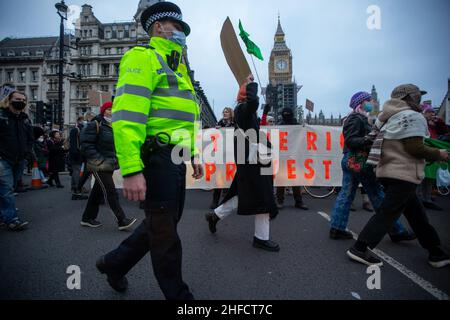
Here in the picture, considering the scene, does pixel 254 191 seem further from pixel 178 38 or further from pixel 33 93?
pixel 33 93

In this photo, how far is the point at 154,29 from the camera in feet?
5.97

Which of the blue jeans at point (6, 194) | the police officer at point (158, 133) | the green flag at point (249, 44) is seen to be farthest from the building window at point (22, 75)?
the police officer at point (158, 133)

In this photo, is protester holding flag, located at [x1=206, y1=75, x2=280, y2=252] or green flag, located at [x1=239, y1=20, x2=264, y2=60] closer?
protester holding flag, located at [x1=206, y1=75, x2=280, y2=252]

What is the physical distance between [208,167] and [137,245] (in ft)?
14.2

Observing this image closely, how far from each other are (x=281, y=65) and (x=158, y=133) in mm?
136762

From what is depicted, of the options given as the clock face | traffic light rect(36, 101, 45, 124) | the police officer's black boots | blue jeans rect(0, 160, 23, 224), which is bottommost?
the police officer's black boots

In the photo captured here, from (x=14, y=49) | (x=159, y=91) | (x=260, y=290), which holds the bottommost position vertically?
(x=260, y=290)

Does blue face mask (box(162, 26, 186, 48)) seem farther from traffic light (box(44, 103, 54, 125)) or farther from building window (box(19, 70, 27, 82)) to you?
building window (box(19, 70, 27, 82))

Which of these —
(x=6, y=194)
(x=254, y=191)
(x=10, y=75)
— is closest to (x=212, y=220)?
(x=254, y=191)

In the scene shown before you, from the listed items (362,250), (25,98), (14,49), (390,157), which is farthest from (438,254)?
(14,49)

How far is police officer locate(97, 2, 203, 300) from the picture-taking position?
4.87 feet

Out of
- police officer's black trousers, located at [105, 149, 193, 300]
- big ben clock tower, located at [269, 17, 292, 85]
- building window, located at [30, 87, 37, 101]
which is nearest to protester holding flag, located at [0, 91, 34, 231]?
police officer's black trousers, located at [105, 149, 193, 300]

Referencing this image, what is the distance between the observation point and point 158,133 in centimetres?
163
